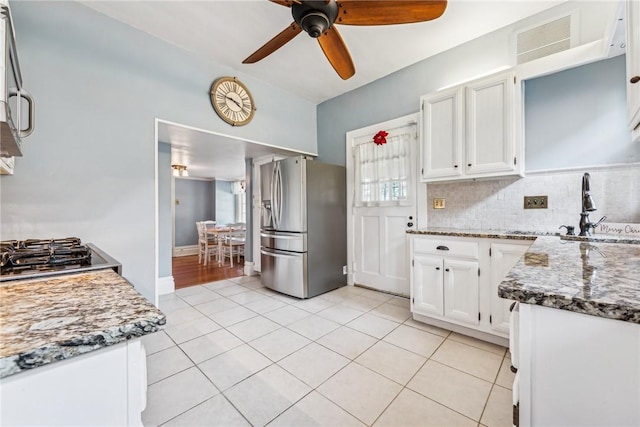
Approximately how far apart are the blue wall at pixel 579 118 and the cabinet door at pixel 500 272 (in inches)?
33.2

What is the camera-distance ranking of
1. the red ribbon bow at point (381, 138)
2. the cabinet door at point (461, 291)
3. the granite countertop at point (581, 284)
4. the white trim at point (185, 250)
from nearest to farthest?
the granite countertop at point (581, 284) < the cabinet door at point (461, 291) < the red ribbon bow at point (381, 138) < the white trim at point (185, 250)

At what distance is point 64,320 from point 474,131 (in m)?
2.71

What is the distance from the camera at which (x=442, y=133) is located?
2.45m

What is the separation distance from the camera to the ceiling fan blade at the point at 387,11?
154 cm

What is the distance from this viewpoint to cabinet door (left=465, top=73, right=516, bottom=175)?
2.09 m

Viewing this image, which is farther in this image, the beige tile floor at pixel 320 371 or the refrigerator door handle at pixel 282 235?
the refrigerator door handle at pixel 282 235

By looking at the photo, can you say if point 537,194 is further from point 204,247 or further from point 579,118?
point 204,247

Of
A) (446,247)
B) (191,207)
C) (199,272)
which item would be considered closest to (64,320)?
(446,247)

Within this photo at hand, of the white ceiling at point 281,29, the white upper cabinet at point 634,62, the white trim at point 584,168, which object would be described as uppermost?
the white ceiling at point 281,29

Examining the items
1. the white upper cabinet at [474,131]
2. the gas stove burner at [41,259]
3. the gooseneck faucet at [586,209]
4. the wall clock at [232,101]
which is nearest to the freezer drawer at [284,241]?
the wall clock at [232,101]

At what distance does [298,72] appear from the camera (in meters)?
3.15

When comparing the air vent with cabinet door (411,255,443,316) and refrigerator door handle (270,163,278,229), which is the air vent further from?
refrigerator door handle (270,163,278,229)

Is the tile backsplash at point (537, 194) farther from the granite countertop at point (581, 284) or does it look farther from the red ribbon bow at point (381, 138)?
the granite countertop at point (581, 284)

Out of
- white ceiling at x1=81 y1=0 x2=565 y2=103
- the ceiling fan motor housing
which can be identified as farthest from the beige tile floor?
white ceiling at x1=81 y1=0 x2=565 y2=103
